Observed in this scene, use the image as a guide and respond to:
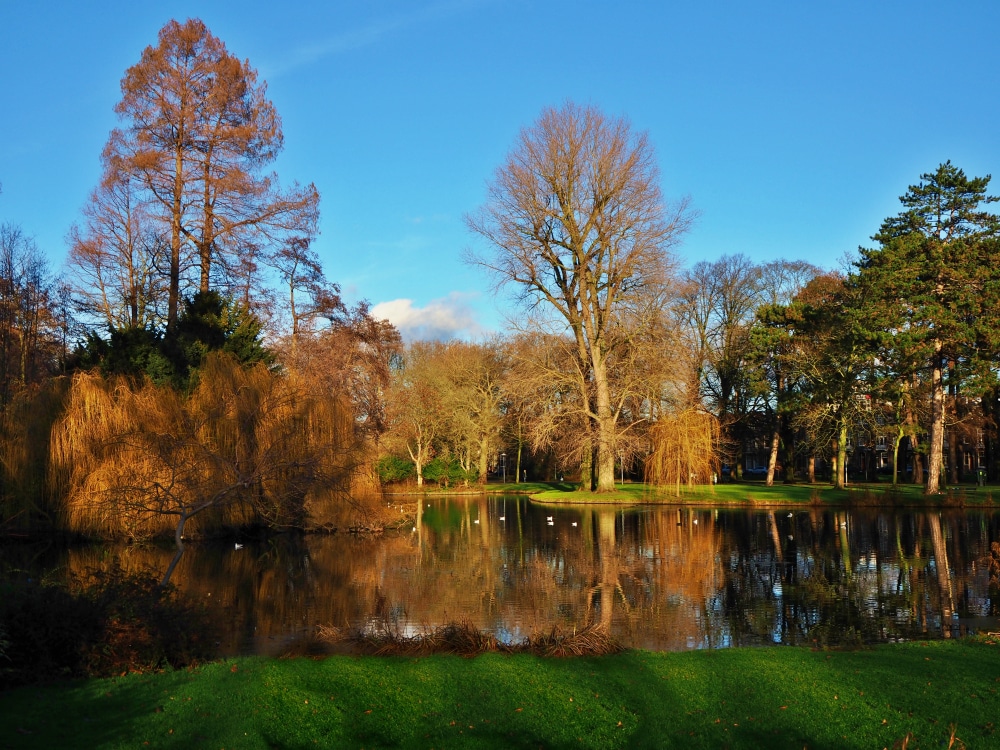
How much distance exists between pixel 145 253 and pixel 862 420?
33.0 meters

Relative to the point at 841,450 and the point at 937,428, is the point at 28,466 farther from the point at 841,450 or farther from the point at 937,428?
the point at 937,428

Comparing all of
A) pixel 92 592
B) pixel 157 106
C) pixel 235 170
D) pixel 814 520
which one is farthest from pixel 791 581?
pixel 157 106

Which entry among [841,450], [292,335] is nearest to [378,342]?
[292,335]

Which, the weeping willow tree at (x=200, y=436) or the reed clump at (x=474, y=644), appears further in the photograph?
the weeping willow tree at (x=200, y=436)

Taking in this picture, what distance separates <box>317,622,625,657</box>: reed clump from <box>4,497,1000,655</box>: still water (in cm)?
113

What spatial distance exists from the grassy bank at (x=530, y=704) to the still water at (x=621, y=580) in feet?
7.23

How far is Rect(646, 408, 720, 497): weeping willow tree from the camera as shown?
36188 millimetres

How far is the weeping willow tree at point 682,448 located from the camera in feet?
119

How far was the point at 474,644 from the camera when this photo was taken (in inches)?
374

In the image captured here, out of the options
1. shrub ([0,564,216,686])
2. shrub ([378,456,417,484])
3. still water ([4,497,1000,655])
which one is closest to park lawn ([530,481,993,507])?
still water ([4,497,1000,655])

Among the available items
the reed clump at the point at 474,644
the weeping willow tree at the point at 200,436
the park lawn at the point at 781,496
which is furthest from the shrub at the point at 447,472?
the reed clump at the point at 474,644

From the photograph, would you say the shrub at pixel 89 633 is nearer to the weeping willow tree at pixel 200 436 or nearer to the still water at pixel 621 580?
the still water at pixel 621 580

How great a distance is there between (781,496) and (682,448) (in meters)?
4.94

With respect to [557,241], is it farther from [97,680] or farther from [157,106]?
[97,680]
